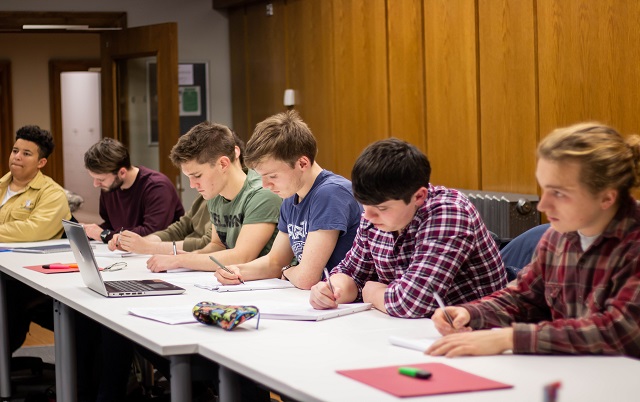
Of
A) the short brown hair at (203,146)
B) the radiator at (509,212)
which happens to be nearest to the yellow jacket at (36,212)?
the short brown hair at (203,146)

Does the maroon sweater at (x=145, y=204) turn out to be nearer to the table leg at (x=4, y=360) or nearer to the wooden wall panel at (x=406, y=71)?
the table leg at (x=4, y=360)

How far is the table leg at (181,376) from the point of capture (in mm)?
2242

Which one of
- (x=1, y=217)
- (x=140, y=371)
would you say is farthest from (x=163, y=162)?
(x=140, y=371)

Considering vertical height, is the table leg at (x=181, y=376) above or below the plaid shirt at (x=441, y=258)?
A: below

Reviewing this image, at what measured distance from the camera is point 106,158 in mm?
4949

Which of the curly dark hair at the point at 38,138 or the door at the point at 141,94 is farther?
the door at the point at 141,94

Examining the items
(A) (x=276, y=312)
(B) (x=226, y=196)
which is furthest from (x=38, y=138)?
(A) (x=276, y=312)

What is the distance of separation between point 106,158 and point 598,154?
3462 mm

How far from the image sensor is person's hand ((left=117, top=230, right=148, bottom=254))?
4.21m

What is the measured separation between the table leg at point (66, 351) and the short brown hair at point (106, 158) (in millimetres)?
1764

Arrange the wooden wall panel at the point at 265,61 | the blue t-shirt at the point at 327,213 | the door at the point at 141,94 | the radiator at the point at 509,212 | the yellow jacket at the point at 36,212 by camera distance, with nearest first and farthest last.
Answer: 1. the blue t-shirt at the point at 327,213
2. the radiator at the point at 509,212
3. the yellow jacket at the point at 36,212
4. the door at the point at 141,94
5. the wooden wall panel at the point at 265,61

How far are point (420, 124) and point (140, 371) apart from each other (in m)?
2.37

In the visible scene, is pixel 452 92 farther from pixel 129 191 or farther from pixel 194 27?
pixel 194 27

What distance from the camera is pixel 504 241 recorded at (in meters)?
3.46
